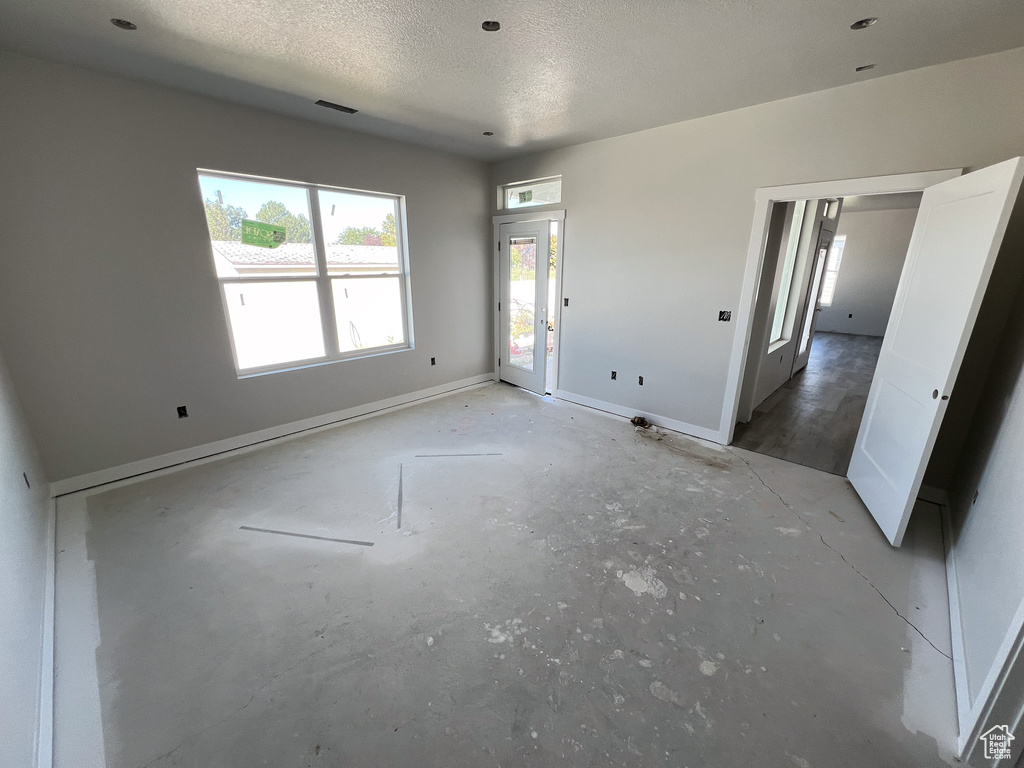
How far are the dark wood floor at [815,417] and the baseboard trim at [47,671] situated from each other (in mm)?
4222

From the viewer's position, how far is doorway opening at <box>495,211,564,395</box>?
4387 mm

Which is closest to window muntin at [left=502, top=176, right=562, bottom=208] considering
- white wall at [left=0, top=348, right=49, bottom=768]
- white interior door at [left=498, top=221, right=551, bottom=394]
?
white interior door at [left=498, top=221, right=551, bottom=394]

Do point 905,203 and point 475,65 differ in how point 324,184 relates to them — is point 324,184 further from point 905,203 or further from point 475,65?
point 905,203

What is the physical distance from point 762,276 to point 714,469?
1.80m

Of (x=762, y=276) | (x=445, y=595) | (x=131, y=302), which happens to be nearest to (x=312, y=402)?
(x=131, y=302)

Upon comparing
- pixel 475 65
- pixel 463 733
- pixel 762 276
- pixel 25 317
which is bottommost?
pixel 463 733

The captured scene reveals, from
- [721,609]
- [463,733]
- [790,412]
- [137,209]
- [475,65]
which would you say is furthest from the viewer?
[790,412]

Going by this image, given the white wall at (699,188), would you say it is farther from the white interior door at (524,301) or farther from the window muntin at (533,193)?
the white interior door at (524,301)

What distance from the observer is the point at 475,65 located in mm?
2281

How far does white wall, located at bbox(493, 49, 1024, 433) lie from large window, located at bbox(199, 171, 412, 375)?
172cm

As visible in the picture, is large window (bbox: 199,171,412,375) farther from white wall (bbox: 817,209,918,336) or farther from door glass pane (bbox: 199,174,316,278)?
white wall (bbox: 817,209,918,336)

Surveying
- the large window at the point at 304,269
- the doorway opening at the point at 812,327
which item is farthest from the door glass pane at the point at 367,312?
the doorway opening at the point at 812,327

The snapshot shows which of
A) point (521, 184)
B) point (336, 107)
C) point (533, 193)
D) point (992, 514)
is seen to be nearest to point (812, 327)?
point (533, 193)

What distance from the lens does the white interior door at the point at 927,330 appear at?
1.87 metres
